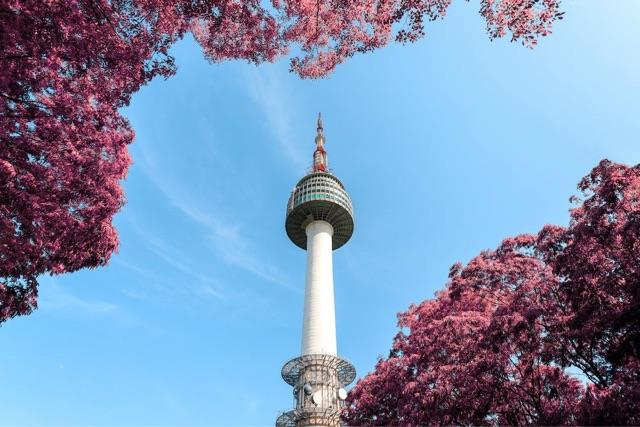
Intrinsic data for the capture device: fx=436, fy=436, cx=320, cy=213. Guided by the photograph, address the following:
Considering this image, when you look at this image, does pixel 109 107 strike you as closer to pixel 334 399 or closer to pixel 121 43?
pixel 121 43

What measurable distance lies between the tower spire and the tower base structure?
95.9 feet

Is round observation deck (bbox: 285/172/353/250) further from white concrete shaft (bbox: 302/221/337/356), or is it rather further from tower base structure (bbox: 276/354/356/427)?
tower base structure (bbox: 276/354/356/427)

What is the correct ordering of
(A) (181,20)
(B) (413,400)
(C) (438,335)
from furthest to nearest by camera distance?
(C) (438,335) → (B) (413,400) → (A) (181,20)

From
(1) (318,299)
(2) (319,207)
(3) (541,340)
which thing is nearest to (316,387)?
(1) (318,299)

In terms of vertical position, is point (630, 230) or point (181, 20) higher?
point (181, 20)

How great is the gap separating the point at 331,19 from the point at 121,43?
6454 mm

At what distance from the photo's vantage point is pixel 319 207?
5722 cm

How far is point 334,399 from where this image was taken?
41.6 m

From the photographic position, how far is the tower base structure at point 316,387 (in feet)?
131

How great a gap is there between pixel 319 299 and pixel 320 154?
2592 cm

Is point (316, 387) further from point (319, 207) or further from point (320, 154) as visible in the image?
point (320, 154)

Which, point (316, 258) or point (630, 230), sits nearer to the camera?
point (630, 230)

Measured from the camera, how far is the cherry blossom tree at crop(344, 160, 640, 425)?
1153 cm

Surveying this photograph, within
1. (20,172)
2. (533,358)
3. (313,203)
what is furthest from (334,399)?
(20,172)
